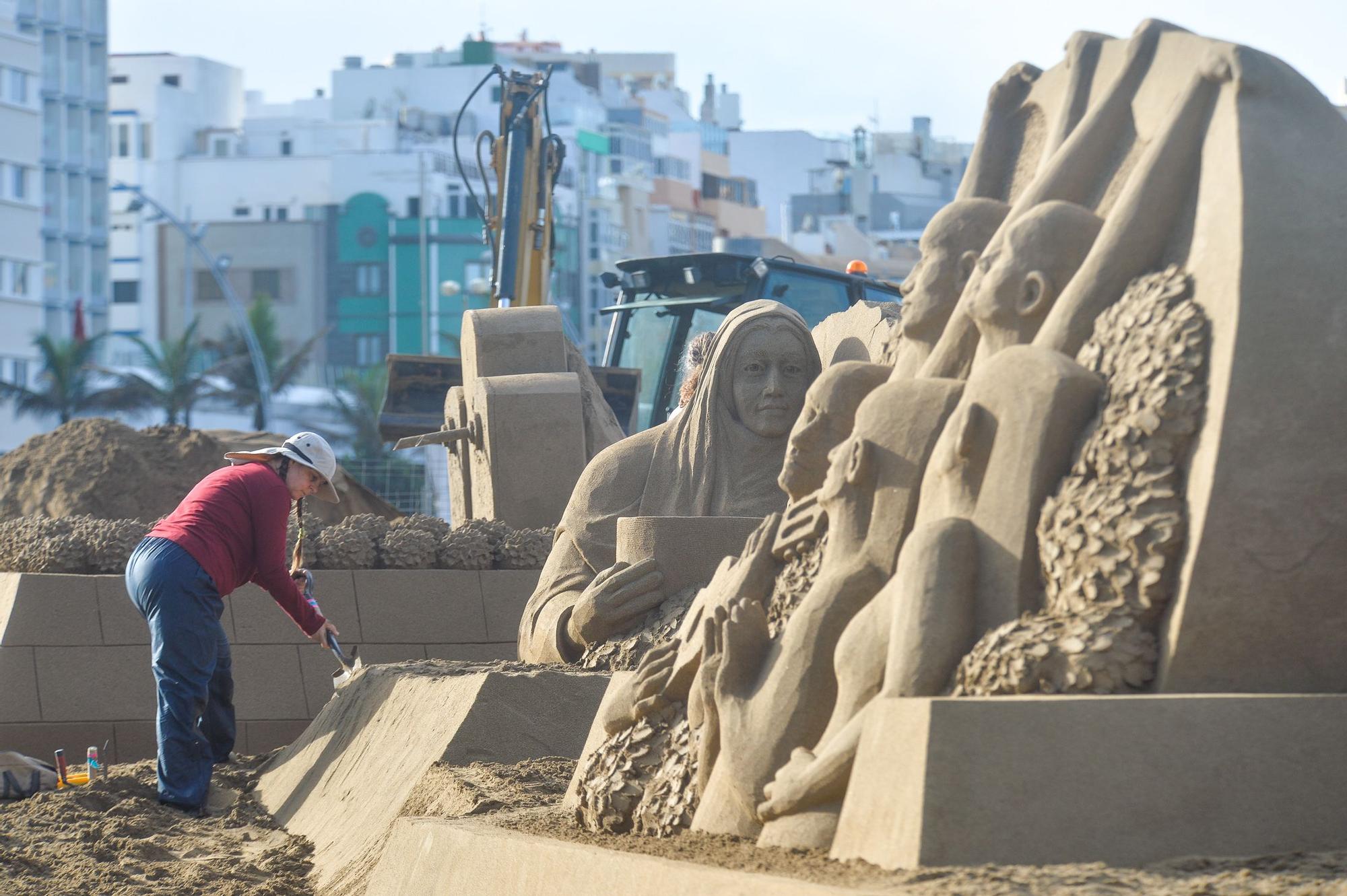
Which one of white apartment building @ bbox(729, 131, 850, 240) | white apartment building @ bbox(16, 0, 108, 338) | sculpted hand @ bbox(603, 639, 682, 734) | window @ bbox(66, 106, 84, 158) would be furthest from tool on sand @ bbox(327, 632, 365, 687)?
white apartment building @ bbox(729, 131, 850, 240)

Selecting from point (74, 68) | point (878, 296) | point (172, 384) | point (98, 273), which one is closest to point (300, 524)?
point (878, 296)

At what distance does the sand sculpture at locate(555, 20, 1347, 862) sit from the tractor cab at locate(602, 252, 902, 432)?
9.92 metres

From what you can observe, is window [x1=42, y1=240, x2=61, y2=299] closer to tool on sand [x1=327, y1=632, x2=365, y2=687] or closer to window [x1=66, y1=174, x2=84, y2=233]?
window [x1=66, y1=174, x2=84, y2=233]

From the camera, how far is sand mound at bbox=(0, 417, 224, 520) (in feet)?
45.0

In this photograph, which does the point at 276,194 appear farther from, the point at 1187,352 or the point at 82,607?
the point at 1187,352

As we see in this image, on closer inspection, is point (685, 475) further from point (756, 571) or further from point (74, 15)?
point (74, 15)

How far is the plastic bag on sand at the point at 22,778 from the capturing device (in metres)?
7.22

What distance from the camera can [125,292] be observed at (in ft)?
235

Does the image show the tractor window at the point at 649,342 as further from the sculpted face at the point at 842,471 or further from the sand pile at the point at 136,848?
the sculpted face at the point at 842,471

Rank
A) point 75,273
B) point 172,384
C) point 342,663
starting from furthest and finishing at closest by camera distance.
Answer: point 75,273 < point 172,384 < point 342,663

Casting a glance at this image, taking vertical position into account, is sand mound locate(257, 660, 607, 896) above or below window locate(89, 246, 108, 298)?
below

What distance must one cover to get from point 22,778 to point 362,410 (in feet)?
160

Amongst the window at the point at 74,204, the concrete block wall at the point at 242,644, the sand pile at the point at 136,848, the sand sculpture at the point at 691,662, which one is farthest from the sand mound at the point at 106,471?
the window at the point at 74,204

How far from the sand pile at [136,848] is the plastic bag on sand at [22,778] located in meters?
0.14
